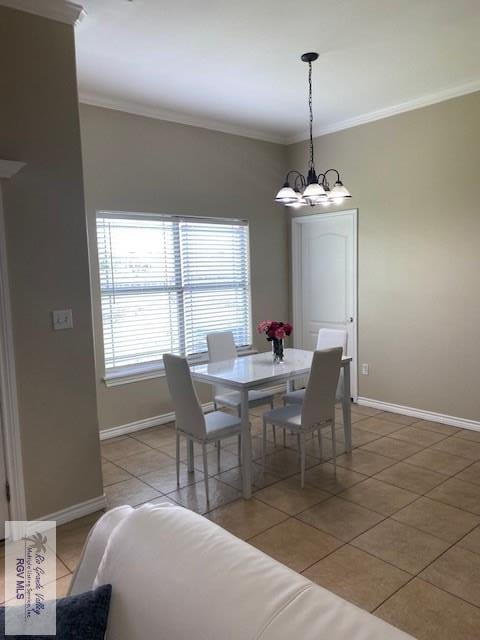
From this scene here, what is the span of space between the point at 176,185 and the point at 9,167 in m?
2.27

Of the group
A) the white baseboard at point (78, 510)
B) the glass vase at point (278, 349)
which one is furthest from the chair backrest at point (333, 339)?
Answer: the white baseboard at point (78, 510)

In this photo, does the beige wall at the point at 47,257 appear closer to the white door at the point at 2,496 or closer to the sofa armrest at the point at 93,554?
the white door at the point at 2,496

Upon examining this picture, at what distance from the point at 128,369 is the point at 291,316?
2.25 meters

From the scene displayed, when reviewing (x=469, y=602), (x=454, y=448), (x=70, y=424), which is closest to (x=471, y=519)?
(x=469, y=602)

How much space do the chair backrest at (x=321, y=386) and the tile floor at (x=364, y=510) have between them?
1.61 feet

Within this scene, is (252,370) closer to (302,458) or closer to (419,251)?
(302,458)

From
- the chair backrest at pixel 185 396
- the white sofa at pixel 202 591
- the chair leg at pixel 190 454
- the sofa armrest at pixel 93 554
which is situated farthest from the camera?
the chair leg at pixel 190 454

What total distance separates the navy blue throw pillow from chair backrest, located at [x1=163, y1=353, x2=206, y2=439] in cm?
200

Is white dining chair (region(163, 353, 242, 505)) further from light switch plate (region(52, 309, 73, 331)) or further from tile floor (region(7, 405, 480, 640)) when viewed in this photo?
light switch plate (region(52, 309, 73, 331))

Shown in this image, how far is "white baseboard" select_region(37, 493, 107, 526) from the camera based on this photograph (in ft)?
9.39

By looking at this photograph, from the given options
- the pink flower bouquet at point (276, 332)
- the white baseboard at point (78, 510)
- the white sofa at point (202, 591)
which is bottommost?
the white baseboard at point (78, 510)

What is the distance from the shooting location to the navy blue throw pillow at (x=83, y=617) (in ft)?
3.07

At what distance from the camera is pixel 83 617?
97 cm

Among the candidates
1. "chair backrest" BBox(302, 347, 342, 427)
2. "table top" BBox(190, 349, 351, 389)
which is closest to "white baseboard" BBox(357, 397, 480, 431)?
"table top" BBox(190, 349, 351, 389)
